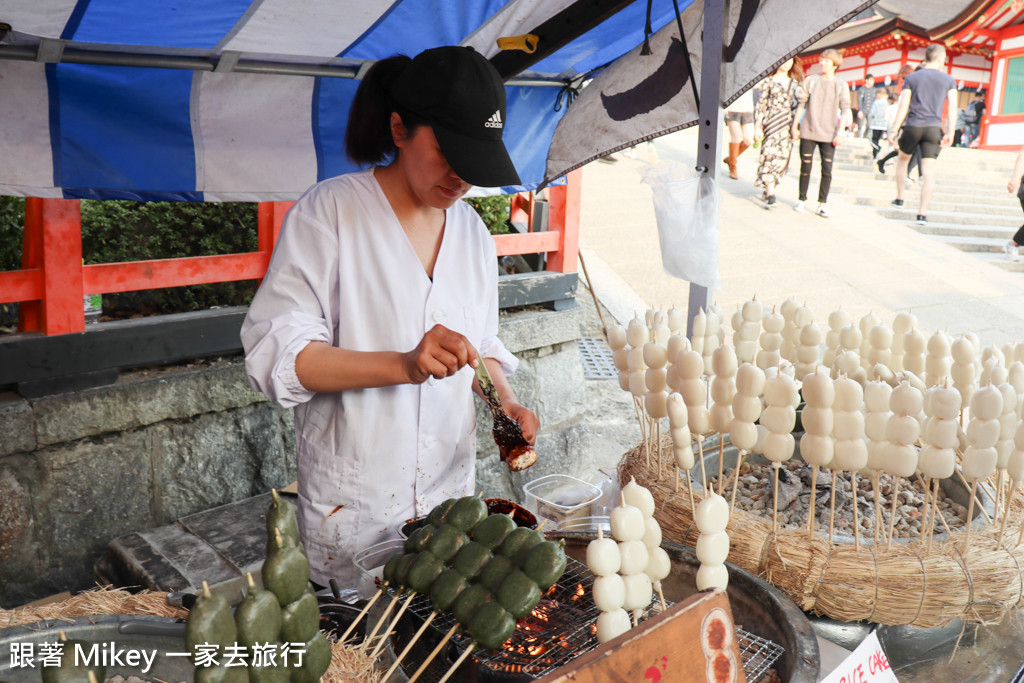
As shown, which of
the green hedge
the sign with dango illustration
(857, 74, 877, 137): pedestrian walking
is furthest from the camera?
(857, 74, 877, 137): pedestrian walking

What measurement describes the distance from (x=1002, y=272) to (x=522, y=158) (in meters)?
8.77

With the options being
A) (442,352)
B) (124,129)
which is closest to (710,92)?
(442,352)

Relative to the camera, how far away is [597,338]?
805 cm

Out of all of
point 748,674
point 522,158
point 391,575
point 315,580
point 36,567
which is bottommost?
point 36,567

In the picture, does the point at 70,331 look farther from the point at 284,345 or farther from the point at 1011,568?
the point at 1011,568

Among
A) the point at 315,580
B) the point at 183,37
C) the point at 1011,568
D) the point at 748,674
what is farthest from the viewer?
the point at 183,37

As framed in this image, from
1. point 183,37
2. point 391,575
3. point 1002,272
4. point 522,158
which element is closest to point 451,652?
point 391,575

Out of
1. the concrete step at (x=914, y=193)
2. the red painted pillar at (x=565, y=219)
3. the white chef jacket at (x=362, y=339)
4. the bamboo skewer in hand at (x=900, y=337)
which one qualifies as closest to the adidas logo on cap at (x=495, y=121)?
the white chef jacket at (x=362, y=339)

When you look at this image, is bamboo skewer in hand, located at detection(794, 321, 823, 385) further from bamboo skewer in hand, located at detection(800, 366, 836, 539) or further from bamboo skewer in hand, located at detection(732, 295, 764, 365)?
bamboo skewer in hand, located at detection(800, 366, 836, 539)

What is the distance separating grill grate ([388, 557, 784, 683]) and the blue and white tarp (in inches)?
79.0

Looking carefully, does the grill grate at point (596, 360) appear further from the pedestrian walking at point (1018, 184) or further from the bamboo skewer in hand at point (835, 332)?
the pedestrian walking at point (1018, 184)

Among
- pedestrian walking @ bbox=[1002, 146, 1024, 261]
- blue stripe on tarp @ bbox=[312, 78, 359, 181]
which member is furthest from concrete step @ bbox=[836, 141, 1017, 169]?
blue stripe on tarp @ bbox=[312, 78, 359, 181]

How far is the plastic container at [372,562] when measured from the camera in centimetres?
182

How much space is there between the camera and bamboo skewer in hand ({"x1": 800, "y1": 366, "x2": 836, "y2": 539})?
182 centimetres
